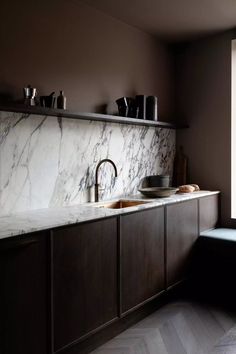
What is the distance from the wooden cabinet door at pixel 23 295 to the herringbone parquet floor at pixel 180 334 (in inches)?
24.4

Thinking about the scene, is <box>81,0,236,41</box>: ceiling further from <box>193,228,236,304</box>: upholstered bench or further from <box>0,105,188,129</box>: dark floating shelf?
<box>193,228,236,304</box>: upholstered bench

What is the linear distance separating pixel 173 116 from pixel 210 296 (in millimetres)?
2083

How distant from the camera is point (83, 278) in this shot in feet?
6.98

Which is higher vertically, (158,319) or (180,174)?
(180,174)

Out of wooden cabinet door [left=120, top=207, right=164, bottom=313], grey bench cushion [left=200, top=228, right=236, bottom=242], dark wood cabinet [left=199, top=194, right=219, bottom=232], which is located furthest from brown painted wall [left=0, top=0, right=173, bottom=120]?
grey bench cushion [left=200, top=228, right=236, bottom=242]

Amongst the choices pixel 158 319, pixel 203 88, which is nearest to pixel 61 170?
pixel 158 319

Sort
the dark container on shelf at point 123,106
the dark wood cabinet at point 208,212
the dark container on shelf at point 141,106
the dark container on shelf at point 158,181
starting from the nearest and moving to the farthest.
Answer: the dark container on shelf at point 123,106 < the dark container on shelf at point 141,106 < the dark wood cabinet at point 208,212 < the dark container on shelf at point 158,181

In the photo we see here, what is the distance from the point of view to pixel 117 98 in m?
3.30

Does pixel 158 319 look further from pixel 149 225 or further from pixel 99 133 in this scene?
pixel 99 133

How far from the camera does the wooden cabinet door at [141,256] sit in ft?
8.12

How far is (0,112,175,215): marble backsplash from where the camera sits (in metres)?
2.40

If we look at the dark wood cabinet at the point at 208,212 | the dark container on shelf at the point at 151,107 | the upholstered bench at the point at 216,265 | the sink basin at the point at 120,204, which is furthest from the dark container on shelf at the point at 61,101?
the upholstered bench at the point at 216,265

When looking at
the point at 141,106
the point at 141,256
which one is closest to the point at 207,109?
the point at 141,106

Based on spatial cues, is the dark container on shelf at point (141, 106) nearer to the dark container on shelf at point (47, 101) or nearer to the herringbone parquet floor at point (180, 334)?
the dark container on shelf at point (47, 101)
